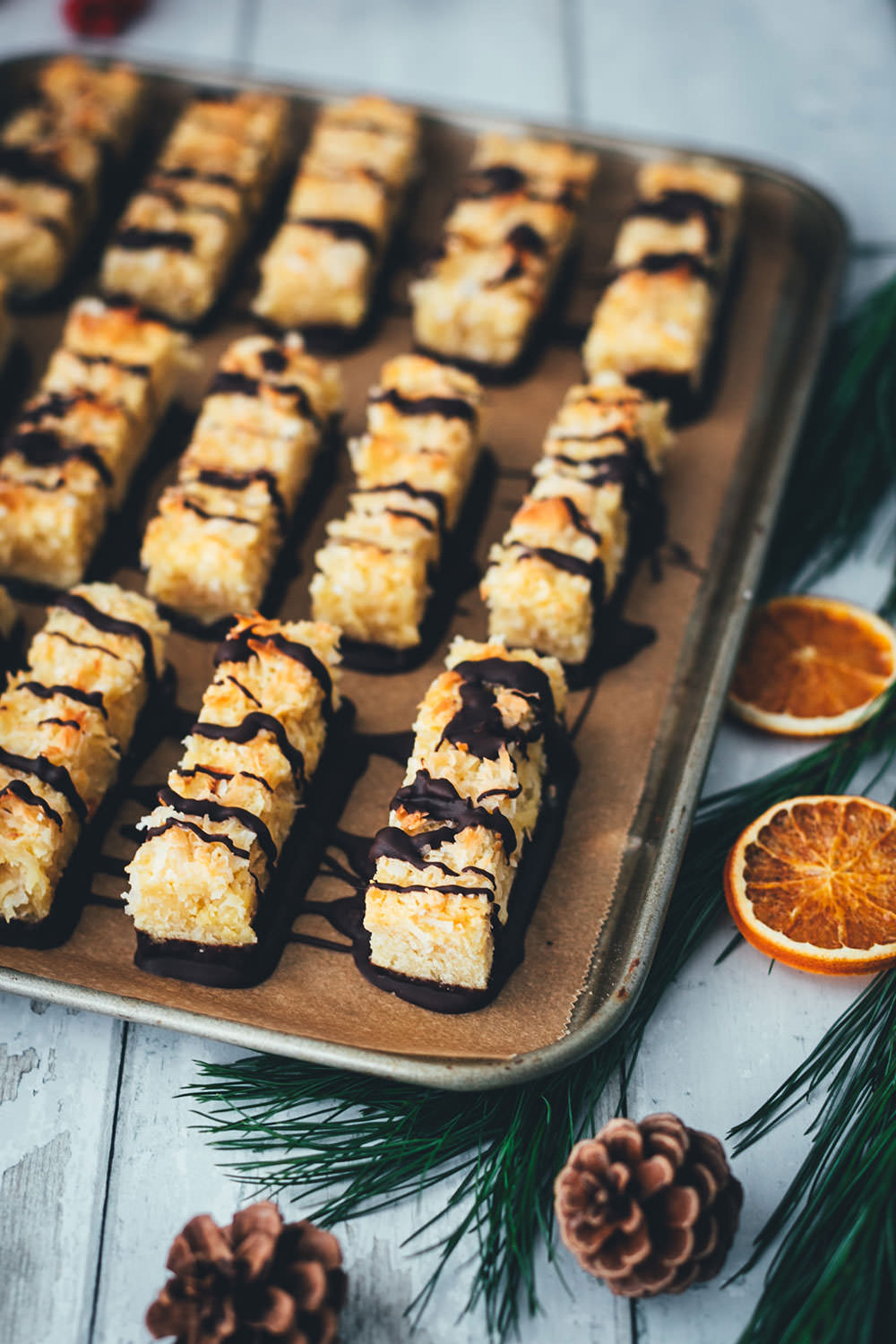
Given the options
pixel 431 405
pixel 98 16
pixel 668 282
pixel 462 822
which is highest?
pixel 98 16

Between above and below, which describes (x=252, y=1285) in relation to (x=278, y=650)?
below

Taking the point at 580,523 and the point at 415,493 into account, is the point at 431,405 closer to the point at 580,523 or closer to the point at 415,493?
the point at 415,493

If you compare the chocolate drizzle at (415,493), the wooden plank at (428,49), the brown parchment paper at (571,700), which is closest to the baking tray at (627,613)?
the brown parchment paper at (571,700)

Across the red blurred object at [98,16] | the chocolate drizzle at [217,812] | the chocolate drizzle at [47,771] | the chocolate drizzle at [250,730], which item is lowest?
the chocolate drizzle at [217,812]

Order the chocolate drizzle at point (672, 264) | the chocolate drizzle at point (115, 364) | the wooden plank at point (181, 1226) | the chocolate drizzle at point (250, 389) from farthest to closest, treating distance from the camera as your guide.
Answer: the chocolate drizzle at point (672, 264)
the chocolate drizzle at point (115, 364)
the chocolate drizzle at point (250, 389)
the wooden plank at point (181, 1226)

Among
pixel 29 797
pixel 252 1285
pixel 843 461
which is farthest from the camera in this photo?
pixel 843 461

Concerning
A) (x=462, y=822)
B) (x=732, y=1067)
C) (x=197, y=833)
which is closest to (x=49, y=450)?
(x=197, y=833)

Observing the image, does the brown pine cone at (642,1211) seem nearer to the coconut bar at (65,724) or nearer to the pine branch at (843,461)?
the coconut bar at (65,724)
